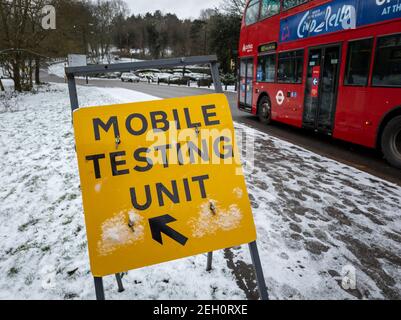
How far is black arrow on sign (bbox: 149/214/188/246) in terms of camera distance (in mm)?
1763

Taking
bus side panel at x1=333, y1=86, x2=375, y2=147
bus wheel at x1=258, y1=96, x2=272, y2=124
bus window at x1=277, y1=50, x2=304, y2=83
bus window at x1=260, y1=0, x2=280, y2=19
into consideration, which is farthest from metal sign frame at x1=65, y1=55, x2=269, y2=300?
bus wheel at x1=258, y1=96, x2=272, y2=124

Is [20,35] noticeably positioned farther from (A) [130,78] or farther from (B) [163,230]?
(A) [130,78]

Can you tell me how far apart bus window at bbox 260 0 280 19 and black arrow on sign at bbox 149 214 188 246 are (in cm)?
857

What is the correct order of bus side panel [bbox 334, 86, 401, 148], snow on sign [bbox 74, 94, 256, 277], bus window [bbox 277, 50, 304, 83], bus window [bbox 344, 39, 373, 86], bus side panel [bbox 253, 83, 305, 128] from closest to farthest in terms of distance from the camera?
1. snow on sign [bbox 74, 94, 256, 277]
2. bus side panel [bbox 334, 86, 401, 148]
3. bus window [bbox 344, 39, 373, 86]
4. bus window [bbox 277, 50, 304, 83]
5. bus side panel [bbox 253, 83, 305, 128]

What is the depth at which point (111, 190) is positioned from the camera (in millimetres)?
1751

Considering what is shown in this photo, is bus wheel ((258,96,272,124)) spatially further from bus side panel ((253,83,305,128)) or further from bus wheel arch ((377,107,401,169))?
bus wheel arch ((377,107,401,169))

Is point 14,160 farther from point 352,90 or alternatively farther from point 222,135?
point 352,90

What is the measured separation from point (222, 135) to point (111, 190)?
2.65 ft

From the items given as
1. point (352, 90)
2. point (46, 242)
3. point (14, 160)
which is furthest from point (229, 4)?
point (46, 242)

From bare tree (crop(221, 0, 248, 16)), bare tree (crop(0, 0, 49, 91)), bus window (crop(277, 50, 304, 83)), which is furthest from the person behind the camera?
bare tree (crop(221, 0, 248, 16))

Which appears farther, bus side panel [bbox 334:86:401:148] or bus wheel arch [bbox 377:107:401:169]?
bus side panel [bbox 334:86:401:148]

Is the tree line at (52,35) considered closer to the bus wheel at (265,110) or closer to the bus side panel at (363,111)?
the bus wheel at (265,110)

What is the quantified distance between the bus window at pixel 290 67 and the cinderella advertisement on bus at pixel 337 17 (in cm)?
42

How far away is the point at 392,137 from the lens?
539cm
